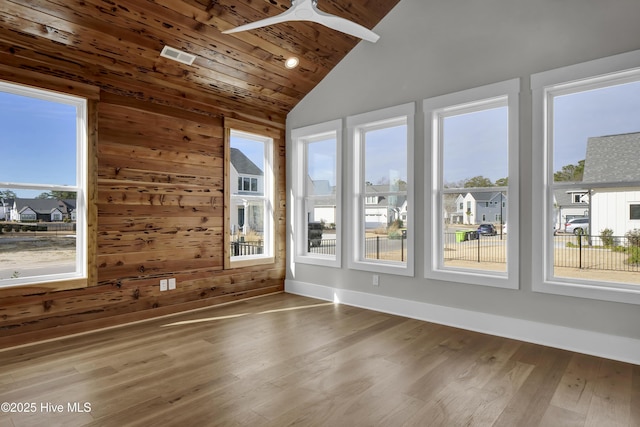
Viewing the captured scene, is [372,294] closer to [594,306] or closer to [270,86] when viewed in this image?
[594,306]

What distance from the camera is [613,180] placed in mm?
3271

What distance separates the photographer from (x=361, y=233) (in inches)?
197

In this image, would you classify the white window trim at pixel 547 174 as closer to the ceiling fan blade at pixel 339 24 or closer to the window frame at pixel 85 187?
the ceiling fan blade at pixel 339 24

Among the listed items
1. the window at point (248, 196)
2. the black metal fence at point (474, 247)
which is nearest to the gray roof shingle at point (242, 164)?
the window at point (248, 196)

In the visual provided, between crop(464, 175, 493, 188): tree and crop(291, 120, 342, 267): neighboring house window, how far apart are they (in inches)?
65.0

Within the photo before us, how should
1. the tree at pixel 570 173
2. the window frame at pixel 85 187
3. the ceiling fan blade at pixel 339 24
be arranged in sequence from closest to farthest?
the ceiling fan blade at pixel 339 24 → the tree at pixel 570 173 → the window frame at pixel 85 187

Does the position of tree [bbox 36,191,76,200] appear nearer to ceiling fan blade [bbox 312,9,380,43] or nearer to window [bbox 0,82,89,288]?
window [bbox 0,82,89,288]

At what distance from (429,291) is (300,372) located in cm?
194

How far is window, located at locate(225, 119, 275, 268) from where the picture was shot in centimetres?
512

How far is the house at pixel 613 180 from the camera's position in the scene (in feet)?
10.5

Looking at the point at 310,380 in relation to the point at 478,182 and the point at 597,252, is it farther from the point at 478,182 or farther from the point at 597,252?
the point at 597,252

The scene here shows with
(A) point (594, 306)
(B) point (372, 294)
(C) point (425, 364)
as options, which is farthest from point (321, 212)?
(A) point (594, 306)

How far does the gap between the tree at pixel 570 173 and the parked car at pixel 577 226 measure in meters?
0.36

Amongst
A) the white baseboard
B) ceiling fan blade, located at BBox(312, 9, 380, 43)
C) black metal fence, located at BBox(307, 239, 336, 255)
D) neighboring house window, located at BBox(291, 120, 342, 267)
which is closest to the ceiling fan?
ceiling fan blade, located at BBox(312, 9, 380, 43)
